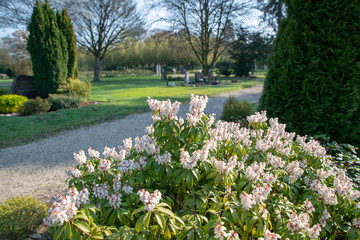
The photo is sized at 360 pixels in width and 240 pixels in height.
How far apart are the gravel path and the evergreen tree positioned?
19.9 ft

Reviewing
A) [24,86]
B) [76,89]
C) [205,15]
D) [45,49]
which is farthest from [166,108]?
[205,15]

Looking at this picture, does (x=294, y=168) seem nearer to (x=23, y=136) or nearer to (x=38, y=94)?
(x=23, y=136)

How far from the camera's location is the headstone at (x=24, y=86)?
12.0 meters

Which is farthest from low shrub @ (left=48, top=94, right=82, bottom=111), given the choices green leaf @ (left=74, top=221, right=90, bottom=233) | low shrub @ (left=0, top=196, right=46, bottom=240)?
green leaf @ (left=74, top=221, right=90, bottom=233)

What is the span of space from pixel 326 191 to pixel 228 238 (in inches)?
46.7

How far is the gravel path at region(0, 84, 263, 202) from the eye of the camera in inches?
152

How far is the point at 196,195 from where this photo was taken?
2.17 meters

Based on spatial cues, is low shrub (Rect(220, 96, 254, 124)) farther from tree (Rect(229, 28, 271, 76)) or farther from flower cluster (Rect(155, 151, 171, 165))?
tree (Rect(229, 28, 271, 76))

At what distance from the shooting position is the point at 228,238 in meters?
1.55

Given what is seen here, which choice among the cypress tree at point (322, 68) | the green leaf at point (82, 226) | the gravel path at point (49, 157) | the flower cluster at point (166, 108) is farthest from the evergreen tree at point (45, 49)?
the green leaf at point (82, 226)

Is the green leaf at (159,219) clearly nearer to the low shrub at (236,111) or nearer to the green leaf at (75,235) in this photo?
the green leaf at (75,235)

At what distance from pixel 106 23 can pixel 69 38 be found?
54.8 ft

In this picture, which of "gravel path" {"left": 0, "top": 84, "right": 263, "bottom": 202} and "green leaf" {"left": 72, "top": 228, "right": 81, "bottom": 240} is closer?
"green leaf" {"left": 72, "top": 228, "right": 81, "bottom": 240}

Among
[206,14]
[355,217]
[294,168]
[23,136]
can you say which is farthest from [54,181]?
[206,14]
